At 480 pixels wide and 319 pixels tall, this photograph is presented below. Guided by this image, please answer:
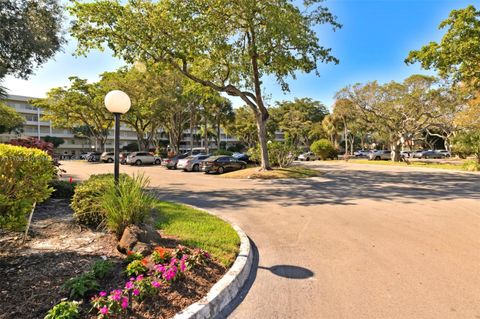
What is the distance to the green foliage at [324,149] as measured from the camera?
3719 cm

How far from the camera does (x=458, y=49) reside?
564 inches

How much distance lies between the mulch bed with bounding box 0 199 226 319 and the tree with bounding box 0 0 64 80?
7.19 metres

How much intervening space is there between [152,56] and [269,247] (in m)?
13.3

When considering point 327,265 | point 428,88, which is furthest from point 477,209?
point 428,88

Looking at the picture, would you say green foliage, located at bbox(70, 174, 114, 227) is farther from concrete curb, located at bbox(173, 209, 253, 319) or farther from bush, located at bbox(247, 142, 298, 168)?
bush, located at bbox(247, 142, 298, 168)

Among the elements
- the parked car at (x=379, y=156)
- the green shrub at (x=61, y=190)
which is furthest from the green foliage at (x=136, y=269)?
the parked car at (x=379, y=156)

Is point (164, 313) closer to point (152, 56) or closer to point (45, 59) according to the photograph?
point (45, 59)

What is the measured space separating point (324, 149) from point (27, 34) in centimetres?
3390

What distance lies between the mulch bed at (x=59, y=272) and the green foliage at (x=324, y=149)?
3485cm

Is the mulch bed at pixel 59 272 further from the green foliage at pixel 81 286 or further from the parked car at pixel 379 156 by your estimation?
the parked car at pixel 379 156

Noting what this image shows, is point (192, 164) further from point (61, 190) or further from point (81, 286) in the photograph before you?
point (81, 286)

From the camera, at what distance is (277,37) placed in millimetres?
13828

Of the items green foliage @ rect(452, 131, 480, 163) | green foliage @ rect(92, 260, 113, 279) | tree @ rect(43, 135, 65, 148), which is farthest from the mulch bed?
tree @ rect(43, 135, 65, 148)

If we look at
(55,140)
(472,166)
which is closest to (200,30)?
(472,166)
